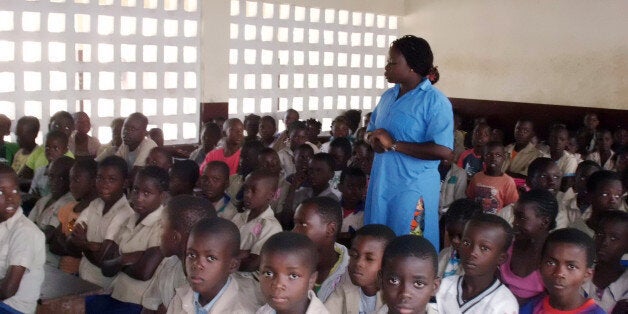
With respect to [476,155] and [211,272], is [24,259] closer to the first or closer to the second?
[211,272]

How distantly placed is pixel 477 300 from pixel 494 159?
88.8 inches

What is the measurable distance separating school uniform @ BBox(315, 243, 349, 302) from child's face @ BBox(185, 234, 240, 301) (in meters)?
0.51

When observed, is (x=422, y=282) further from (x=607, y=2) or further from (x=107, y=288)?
(x=607, y=2)

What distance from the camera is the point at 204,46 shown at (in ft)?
23.5

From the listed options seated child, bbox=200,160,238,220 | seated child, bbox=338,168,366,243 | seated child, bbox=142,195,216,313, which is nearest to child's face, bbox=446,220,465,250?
seated child, bbox=338,168,366,243

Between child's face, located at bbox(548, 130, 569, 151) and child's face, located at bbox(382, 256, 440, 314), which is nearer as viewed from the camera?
child's face, located at bbox(382, 256, 440, 314)

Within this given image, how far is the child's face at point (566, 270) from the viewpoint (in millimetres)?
2502

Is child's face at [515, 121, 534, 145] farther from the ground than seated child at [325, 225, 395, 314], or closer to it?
farther from the ground

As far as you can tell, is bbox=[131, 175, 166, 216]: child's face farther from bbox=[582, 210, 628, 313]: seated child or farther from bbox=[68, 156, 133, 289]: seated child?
bbox=[582, 210, 628, 313]: seated child

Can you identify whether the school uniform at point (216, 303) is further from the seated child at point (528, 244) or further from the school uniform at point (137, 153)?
the school uniform at point (137, 153)

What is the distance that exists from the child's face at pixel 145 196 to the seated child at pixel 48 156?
1.44 m

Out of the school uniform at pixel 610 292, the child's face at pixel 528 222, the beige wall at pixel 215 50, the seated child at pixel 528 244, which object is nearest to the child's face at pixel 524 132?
the beige wall at pixel 215 50

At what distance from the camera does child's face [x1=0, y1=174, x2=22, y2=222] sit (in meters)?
3.07

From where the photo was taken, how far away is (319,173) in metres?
4.59
